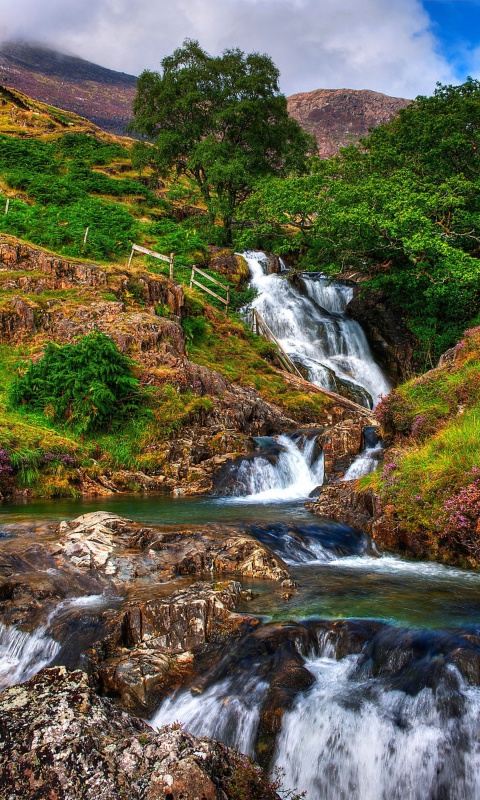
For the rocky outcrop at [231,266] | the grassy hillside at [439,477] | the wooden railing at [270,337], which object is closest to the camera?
the grassy hillside at [439,477]

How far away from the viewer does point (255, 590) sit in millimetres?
6934

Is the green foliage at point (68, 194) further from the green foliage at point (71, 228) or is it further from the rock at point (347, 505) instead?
the rock at point (347, 505)

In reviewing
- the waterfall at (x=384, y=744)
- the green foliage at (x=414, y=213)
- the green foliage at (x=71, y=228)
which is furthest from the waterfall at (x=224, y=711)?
the green foliage at (x=71, y=228)

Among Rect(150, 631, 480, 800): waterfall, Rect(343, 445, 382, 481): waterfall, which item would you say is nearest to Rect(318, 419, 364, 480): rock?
Rect(343, 445, 382, 481): waterfall

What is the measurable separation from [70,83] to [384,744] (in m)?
137

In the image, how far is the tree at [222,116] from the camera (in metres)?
34.0

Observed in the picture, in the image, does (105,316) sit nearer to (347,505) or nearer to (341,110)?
(347,505)

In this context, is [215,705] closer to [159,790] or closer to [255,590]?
[159,790]

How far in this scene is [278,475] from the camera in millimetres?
14508

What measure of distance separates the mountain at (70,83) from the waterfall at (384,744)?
100291 mm

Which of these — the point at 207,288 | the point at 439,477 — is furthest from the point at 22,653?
the point at 207,288

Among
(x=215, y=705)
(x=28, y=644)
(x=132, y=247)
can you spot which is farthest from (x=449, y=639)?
(x=132, y=247)

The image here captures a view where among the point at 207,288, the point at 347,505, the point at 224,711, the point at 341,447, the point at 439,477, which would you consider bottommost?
the point at 224,711

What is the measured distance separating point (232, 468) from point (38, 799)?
11.5m
